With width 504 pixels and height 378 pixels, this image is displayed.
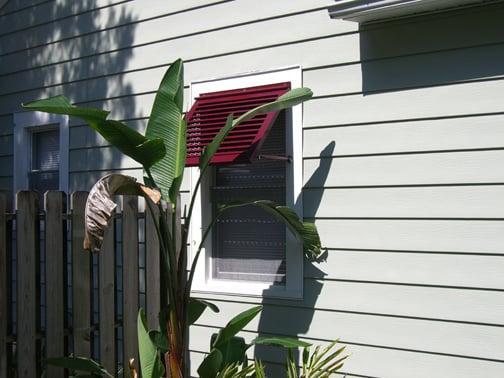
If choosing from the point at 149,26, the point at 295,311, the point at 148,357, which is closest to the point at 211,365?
the point at 148,357

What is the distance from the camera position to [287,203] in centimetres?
420

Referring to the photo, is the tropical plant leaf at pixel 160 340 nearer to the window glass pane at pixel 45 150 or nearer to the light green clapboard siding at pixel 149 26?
the light green clapboard siding at pixel 149 26

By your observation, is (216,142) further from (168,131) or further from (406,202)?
(406,202)

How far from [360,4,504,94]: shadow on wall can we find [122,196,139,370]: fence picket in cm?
185

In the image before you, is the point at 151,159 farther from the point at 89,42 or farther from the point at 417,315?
the point at 89,42

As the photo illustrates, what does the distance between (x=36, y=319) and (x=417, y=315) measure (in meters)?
2.35

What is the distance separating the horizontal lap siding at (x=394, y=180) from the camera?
3.50 metres

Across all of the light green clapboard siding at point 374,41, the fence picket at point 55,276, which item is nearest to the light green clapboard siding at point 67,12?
the light green clapboard siding at point 374,41

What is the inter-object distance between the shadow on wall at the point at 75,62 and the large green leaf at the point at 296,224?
1.85 meters

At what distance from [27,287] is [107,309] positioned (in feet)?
1.94

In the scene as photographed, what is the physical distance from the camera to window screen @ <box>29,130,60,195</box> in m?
5.99

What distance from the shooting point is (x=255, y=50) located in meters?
4.44

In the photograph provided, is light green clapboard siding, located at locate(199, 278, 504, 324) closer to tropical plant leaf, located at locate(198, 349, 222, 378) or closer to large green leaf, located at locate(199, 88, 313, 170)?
tropical plant leaf, located at locate(198, 349, 222, 378)

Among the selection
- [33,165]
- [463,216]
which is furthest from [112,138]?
[33,165]
